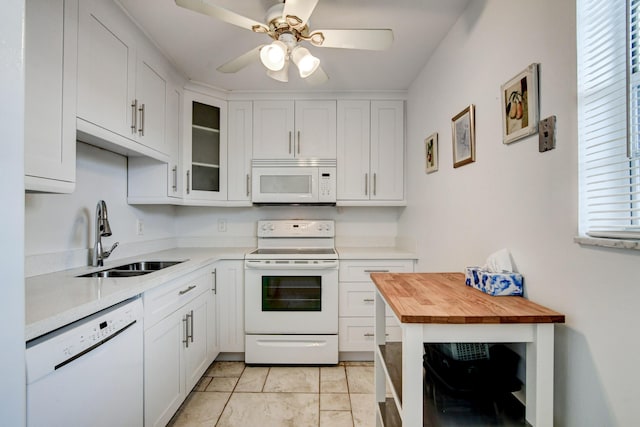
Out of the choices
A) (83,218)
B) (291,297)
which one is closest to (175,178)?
(83,218)

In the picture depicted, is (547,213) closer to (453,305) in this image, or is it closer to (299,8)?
(453,305)

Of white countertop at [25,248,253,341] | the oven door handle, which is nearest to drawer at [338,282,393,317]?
the oven door handle

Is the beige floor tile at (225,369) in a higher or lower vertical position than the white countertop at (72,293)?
lower

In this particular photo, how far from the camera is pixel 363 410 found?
5.86ft

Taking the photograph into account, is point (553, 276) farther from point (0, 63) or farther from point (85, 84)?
point (85, 84)

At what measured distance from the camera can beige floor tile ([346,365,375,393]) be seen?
2.01 meters

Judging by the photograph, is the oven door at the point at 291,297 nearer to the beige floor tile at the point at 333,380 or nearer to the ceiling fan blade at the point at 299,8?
the beige floor tile at the point at 333,380

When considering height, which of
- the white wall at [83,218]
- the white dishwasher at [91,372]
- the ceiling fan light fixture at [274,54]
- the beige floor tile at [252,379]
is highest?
the ceiling fan light fixture at [274,54]

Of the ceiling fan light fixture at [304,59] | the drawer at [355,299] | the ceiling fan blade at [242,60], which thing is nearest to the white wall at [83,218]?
the ceiling fan blade at [242,60]

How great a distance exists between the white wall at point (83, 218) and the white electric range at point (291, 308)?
0.92 metres

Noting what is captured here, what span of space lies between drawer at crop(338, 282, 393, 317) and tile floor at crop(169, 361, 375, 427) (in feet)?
1.47

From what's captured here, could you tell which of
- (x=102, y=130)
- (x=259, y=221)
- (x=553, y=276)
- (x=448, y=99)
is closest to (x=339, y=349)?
(x=259, y=221)

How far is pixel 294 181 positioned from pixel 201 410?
72.1 inches

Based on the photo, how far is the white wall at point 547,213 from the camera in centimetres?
74
